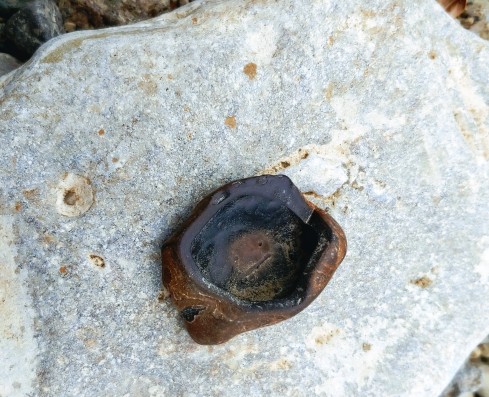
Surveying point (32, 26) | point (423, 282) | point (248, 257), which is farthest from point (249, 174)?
point (32, 26)

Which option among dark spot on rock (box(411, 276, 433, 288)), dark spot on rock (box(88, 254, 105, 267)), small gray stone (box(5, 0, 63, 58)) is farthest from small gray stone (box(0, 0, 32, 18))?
dark spot on rock (box(411, 276, 433, 288))

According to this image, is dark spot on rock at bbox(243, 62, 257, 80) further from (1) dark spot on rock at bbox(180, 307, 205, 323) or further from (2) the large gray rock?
(1) dark spot on rock at bbox(180, 307, 205, 323)

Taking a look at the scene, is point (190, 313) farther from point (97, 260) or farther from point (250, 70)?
point (250, 70)

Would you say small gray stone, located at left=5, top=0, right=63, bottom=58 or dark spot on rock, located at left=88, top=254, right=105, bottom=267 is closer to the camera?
dark spot on rock, located at left=88, top=254, right=105, bottom=267

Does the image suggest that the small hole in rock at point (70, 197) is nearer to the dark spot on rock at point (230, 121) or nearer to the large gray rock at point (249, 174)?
the large gray rock at point (249, 174)

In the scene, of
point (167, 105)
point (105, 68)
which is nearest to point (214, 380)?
point (167, 105)

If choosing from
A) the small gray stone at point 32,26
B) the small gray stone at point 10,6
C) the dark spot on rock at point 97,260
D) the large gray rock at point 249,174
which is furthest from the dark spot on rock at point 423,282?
the small gray stone at point 10,6
